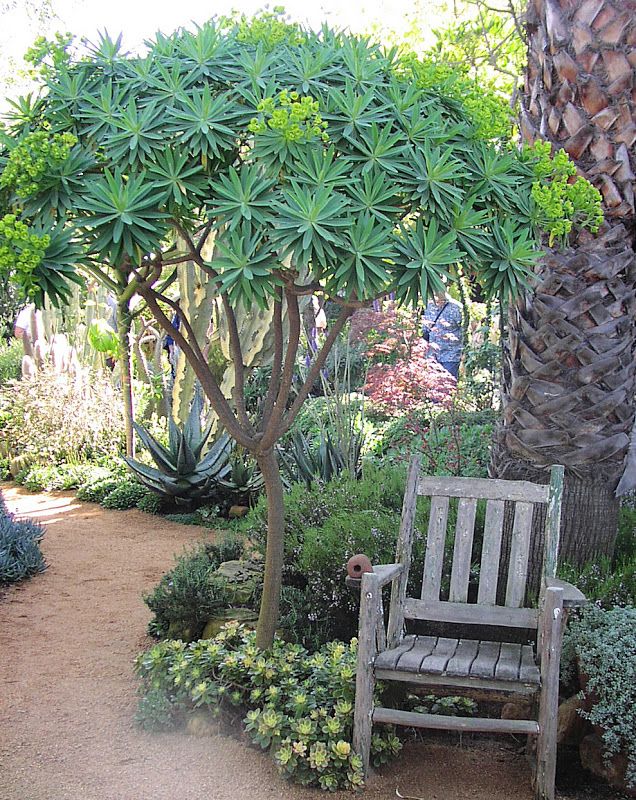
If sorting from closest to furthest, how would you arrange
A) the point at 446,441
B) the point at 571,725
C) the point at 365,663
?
1. the point at 365,663
2. the point at 571,725
3. the point at 446,441

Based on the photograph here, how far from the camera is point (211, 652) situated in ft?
12.9

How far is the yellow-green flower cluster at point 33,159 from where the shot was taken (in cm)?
281

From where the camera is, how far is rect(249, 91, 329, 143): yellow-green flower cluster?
269cm

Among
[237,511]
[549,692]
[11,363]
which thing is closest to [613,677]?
[549,692]

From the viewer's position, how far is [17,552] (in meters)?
6.23

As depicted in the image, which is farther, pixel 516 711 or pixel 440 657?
pixel 516 711

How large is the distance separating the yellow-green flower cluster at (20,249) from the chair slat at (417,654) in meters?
1.97

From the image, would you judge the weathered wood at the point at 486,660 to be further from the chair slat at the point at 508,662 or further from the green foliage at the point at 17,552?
the green foliage at the point at 17,552

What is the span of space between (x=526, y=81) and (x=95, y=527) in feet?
17.7

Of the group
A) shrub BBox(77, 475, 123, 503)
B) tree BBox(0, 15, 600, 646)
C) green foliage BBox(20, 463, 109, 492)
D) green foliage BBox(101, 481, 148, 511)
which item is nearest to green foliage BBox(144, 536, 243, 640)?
tree BBox(0, 15, 600, 646)

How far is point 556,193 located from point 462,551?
1.63 m

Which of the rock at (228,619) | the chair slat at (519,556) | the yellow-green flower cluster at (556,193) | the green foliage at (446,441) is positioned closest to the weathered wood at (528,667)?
the chair slat at (519,556)

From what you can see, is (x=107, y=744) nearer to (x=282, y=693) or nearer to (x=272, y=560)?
(x=282, y=693)

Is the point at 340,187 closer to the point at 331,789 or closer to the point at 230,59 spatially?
the point at 230,59
